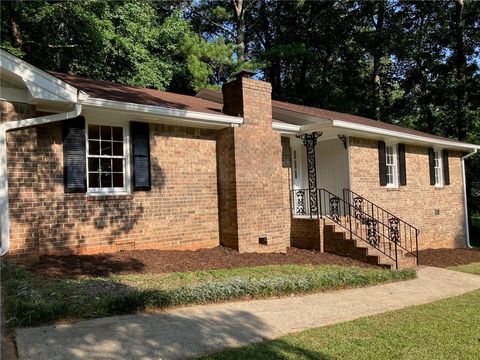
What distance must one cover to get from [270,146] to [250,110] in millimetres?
1070

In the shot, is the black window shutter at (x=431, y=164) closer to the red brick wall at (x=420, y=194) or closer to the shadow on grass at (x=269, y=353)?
the red brick wall at (x=420, y=194)

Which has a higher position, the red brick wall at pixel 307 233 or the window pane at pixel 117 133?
the window pane at pixel 117 133

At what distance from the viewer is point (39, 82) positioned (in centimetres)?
742

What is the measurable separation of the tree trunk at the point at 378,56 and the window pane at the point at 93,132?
21773 millimetres

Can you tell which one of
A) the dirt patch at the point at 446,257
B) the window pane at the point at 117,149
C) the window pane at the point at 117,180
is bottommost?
the dirt patch at the point at 446,257

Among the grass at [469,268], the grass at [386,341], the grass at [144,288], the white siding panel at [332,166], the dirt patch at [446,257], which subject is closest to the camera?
the grass at [386,341]

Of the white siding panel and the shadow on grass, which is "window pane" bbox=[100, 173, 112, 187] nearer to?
the shadow on grass

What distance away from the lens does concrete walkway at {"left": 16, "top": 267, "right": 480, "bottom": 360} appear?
4.35 metres

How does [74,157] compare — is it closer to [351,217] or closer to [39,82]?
[39,82]

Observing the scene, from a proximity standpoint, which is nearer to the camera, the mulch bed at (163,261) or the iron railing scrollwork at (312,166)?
the mulch bed at (163,261)

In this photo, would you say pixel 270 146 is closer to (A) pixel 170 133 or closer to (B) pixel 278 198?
(B) pixel 278 198

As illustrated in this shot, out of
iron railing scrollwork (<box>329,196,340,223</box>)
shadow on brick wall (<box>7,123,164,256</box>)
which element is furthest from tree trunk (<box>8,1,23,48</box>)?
iron railing scrollwork (<box>329,196,340,223</box>)

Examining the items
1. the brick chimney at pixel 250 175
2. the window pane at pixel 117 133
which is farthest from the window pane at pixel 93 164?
the brick chimney at pixel 250 175

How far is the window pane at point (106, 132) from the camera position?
9.11 meters
